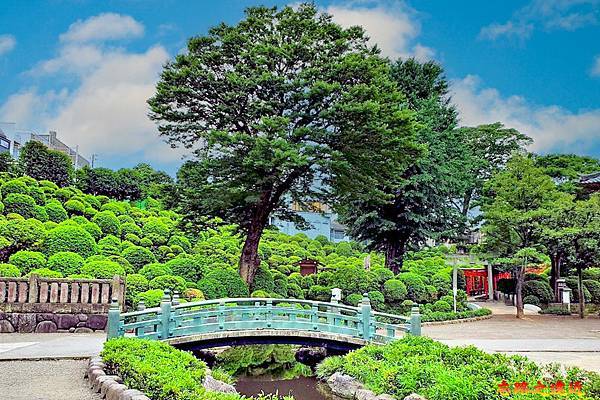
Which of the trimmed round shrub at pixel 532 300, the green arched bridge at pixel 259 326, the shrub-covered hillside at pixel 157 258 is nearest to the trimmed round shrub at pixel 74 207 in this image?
the shrub-covered hillside at pixel 157 258

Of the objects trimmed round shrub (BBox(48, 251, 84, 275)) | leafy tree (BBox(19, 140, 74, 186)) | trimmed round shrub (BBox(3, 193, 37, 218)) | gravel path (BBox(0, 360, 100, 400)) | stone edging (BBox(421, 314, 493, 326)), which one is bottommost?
stone edging (BBox(421, 314, 493, 326))

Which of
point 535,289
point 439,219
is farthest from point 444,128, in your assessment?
point 535,289

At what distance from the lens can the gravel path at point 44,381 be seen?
26.5ft

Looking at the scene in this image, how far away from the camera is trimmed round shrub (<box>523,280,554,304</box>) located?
90.8ft

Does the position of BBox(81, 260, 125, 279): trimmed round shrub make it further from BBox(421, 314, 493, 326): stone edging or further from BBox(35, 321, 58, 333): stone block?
BBox(421, 314, 493, 326): stone edging

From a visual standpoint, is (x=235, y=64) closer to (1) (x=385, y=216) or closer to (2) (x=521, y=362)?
(1) (x=385, y=216)

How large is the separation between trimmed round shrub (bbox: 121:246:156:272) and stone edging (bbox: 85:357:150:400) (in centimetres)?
953


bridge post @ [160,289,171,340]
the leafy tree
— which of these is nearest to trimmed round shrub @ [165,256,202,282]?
bridge post @ [160,289,171,340]

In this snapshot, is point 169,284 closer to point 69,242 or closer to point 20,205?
point 69,242

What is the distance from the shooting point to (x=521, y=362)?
1002 cm

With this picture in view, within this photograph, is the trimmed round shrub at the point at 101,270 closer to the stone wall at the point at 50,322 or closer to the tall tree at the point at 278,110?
the stone wall at the point at 50,322

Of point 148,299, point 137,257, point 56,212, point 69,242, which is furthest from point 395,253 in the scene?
point 56,212

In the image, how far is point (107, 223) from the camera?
866 inches

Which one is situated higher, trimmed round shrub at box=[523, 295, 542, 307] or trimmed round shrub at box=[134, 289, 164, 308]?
trimmed round shrub at box=[134, 289, 164, 308]
